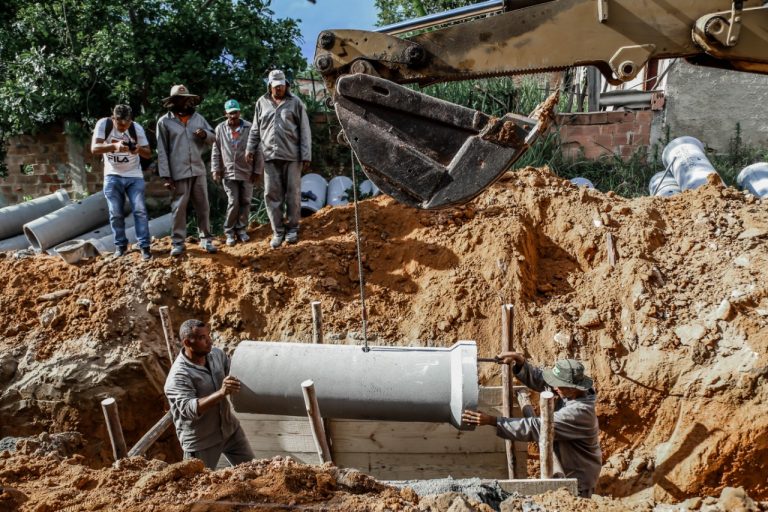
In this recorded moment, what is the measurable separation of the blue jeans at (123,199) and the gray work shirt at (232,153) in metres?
0.95

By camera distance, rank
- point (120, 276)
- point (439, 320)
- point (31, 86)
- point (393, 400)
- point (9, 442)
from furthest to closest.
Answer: point (31, 86), point (120, 276), point (439, 320), point (9, 442), point (393, 400)

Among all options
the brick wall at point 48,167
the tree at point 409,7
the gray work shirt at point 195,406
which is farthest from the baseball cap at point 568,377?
the tree at point 409,7

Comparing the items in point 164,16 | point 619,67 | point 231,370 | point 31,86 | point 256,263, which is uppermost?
point 164,16

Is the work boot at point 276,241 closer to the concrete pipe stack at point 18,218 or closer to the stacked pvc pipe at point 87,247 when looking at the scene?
the stacked pvc pipe at point 87,247

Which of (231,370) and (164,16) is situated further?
(164,16)

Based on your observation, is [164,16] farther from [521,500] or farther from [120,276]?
[521,500]

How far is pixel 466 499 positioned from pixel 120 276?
525 cm

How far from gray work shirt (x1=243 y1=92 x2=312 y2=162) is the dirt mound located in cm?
111

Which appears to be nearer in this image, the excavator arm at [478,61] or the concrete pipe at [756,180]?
the excavator arm at [478,61]

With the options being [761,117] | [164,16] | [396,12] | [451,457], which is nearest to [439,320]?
[451,457]

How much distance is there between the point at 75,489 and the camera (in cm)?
358

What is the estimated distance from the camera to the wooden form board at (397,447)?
544 centimetres

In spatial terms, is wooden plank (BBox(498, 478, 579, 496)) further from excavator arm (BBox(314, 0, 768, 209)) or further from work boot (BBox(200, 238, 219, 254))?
work boot (BBox(200, 238, 219, 254))

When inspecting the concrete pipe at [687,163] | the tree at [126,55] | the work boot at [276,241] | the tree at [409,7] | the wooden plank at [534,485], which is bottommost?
the wooden plank at [534,485]
